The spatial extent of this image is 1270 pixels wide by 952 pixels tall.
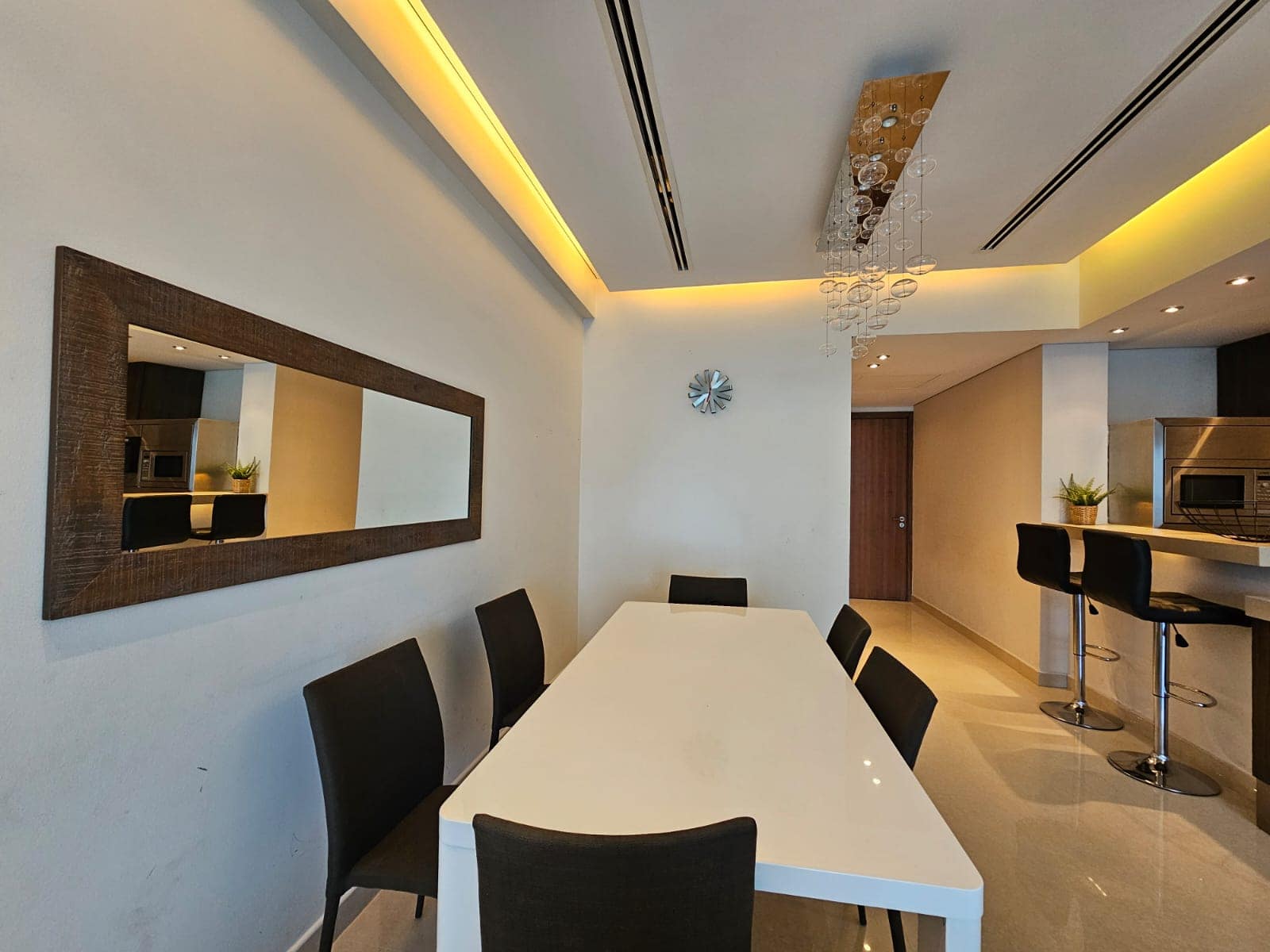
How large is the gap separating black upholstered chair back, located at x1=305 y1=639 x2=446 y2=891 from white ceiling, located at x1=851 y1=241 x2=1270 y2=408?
364cm

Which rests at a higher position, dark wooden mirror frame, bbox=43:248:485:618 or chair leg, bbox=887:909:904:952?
dark wooden mirror frame, bbox=43:248:485:618

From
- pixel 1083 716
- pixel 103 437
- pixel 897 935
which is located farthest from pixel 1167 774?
pixel 103 437

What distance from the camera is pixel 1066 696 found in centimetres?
353

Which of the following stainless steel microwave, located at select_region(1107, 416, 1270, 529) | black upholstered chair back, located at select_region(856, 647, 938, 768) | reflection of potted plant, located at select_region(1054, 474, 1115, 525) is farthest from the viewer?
reflection of potted plant, located at select_region(1054, 474, 1115, 525)

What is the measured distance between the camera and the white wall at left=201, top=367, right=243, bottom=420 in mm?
1159

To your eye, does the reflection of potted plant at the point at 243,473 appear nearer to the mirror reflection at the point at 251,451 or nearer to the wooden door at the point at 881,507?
the mirror reflection at the point at 251,451

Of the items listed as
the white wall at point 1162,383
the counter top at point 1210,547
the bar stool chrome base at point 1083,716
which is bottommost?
the bar stool chrome base at point 1083,716

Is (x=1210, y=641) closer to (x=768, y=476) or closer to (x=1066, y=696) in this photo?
(x=1066, y=696)

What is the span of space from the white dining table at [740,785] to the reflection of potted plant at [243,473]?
878 mm

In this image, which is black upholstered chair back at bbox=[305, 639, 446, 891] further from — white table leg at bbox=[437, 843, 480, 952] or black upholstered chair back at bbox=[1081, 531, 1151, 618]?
black upholstered chair back at bbox=[1081, 531, 1151, 618]

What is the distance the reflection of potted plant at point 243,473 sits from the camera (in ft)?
4.03

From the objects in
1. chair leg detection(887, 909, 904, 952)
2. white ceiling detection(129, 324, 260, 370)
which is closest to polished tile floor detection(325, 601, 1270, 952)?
chair leg detection(887, 909, 904, 952)

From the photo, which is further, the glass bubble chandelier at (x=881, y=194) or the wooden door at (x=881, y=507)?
the wooden door at (x=881, y=507)

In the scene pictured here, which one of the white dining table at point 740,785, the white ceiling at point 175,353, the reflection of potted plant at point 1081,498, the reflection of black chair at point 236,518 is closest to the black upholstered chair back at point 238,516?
the reflection of black chair at point 236,518
